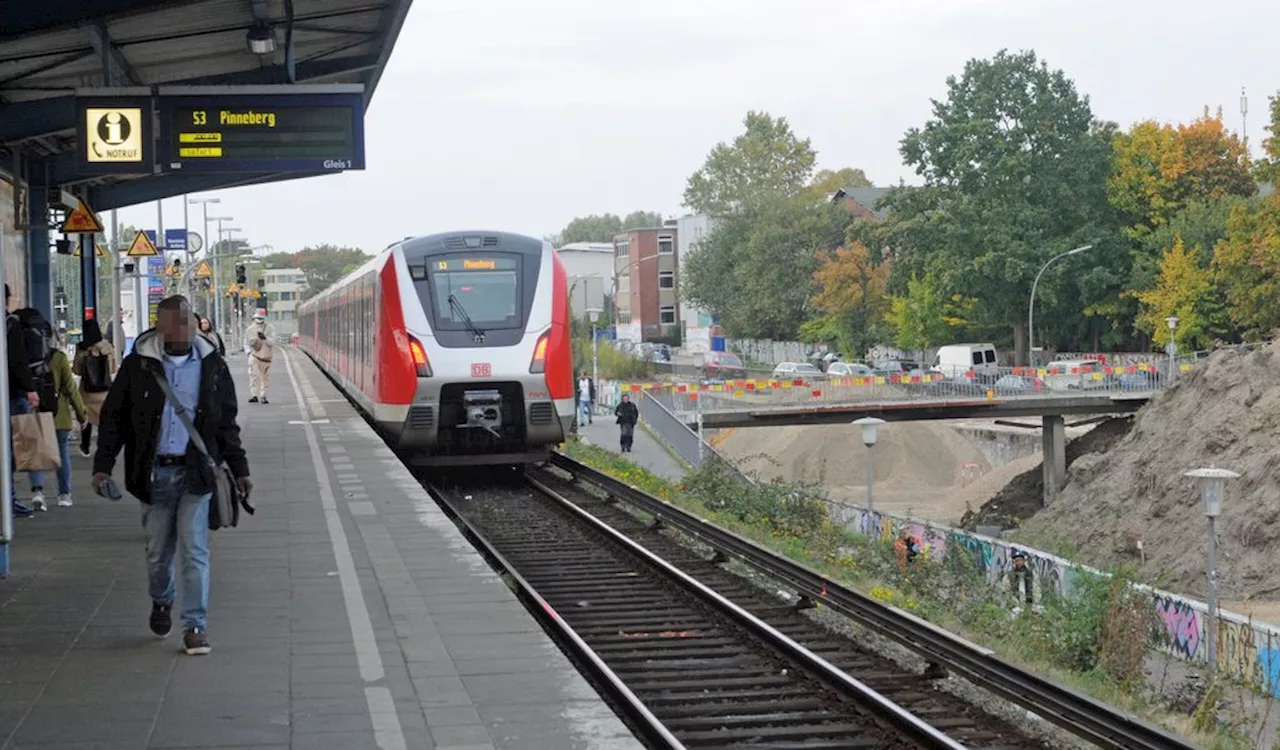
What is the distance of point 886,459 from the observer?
64.0 m

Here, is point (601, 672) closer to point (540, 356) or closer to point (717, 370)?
point (540, 356)

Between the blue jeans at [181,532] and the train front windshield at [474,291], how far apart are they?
1257cm

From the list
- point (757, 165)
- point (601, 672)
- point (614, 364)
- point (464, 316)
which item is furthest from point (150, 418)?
point (757, 165)

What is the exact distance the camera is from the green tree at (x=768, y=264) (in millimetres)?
Result: 88188

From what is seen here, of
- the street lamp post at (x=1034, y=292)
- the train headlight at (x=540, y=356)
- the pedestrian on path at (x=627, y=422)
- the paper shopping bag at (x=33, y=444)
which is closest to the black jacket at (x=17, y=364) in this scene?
the paper shopping bag at (x=33, y=444)

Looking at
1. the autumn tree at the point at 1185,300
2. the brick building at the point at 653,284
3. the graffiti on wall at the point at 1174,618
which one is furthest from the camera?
the brick building at the point at 653,284

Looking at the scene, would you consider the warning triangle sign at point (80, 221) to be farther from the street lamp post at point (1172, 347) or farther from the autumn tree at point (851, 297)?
the autumn tree at point (851, 297)

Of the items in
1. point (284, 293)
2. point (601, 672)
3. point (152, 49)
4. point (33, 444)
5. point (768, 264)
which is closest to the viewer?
point (601, 672)

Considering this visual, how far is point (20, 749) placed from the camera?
21.6 feet

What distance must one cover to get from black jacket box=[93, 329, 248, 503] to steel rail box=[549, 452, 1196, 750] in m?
4.59

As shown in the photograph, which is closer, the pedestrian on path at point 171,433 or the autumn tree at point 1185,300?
the pedestrian on path at point 171,433

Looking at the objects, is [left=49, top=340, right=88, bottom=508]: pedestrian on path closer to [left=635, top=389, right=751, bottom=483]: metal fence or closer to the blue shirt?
the blue shirt

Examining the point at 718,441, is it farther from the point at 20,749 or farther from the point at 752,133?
the point at 20,749

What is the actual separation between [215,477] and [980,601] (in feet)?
33.2
